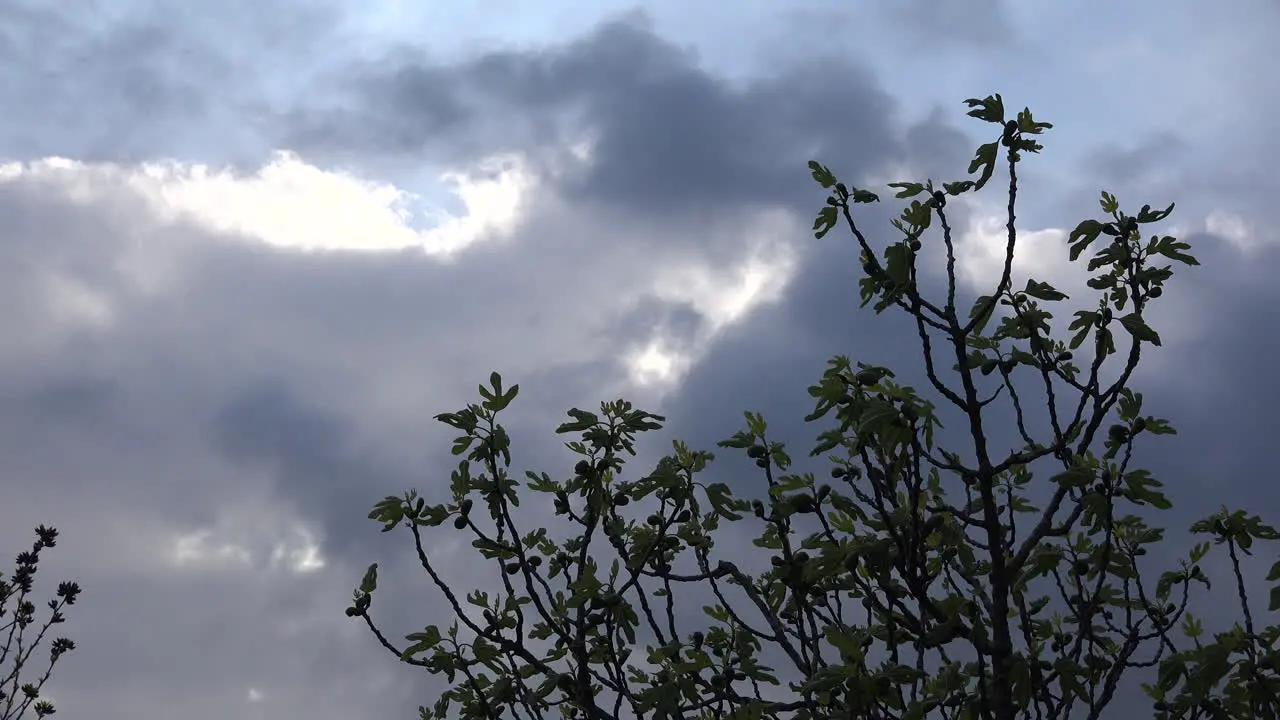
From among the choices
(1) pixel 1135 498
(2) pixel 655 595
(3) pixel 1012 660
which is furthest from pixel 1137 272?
(2) pixel 655 595

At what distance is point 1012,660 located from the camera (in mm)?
5375

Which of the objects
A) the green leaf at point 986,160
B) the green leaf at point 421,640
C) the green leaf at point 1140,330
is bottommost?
the green leaf at point 421,640

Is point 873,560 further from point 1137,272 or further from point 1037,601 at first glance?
point 1037,601

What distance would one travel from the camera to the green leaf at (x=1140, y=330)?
5551mm

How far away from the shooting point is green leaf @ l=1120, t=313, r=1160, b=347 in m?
5.55

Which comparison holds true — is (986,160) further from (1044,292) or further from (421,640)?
(421,640)

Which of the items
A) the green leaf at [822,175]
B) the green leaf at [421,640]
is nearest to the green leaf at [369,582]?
the green leaf at [421,640]

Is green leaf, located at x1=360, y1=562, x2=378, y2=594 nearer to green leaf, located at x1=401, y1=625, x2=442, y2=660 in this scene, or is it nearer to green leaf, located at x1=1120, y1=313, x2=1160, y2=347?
green leaf, located at x1=401, y1=625, x2=442, y2=660

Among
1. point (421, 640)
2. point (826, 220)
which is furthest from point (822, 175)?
point (421, 640)

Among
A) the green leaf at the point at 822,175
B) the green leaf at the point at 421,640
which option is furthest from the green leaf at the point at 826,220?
the green leaf at the point at 421,640

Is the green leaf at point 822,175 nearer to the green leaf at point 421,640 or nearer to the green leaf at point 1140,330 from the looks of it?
the green leaf at point 1140,330

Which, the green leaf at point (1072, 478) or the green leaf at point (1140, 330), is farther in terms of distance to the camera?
the green leaf at point (1140, 330)

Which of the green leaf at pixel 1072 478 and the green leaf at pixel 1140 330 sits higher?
the green leaf at pixel 1140 330

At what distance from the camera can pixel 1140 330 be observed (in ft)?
18.2
